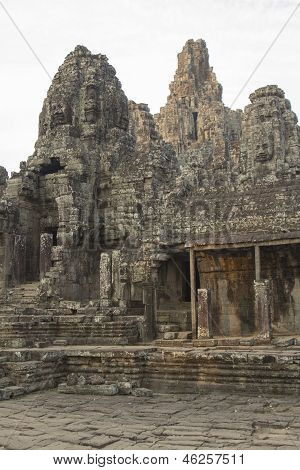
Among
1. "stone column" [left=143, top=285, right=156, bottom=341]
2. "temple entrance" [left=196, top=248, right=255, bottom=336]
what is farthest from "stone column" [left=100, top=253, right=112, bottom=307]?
"temple entrance" [left=196, top=248, right=255, bottom=336]

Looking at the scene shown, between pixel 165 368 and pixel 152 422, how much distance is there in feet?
9.66

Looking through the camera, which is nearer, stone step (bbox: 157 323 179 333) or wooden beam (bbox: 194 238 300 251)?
wooden beam (bbox: 194 238 300 251)

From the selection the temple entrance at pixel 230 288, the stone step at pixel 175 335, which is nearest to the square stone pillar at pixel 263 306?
the stone step at pixel 175 335

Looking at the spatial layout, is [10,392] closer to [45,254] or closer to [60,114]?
[45,254]

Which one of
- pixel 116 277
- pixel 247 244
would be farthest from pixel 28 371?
pixel 116 277

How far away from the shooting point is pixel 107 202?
21.6 m

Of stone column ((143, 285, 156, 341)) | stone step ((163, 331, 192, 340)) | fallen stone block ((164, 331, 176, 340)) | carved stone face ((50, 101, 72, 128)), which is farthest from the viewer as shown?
carved stone face ((50, 101, 72, 128))

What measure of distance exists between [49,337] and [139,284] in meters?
3.91

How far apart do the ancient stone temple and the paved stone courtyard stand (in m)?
0.86

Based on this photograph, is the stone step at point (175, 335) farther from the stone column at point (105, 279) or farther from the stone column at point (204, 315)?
the stone column at point (105, 279)

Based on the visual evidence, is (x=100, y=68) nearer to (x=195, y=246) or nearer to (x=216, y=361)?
(x=195, y=246)

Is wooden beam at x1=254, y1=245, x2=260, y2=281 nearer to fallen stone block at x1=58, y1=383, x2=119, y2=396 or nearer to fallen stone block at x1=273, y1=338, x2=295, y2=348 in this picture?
fallen stone block at x1=273, y1=338, x2=295, y2=348

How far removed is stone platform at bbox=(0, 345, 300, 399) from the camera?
28.4ft

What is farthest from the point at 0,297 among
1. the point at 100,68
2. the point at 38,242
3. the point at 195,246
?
the point at 100,68
